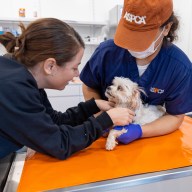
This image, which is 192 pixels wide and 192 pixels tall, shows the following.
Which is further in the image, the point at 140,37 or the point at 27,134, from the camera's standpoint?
the point at 140,37

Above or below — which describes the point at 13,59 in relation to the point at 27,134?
above

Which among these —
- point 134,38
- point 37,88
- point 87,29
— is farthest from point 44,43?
point 87,29

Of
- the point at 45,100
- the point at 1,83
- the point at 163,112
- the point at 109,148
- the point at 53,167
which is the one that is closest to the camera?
the point at 1,83

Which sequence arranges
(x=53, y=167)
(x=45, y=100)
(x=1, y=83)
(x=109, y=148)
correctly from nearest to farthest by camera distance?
(x=1, y=83) < (x=53, y=167) < (x=109, y=148) < (x=45, y=100)

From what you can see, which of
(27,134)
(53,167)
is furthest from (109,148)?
(27,134)

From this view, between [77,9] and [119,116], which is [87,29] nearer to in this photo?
[77,9]

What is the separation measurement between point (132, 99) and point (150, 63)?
194 mm

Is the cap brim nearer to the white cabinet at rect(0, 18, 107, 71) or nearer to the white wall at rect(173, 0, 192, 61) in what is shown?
the white cabinet at rect(0, 18, 107, 71)

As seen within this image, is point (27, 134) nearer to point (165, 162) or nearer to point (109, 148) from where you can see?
point (109, 148)

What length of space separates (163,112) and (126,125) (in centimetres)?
28

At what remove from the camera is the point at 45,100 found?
3.45ft

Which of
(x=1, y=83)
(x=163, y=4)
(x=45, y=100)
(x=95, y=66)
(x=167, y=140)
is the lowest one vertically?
(x=167, y=140)

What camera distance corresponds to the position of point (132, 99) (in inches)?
42.8

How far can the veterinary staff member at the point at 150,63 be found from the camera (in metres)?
0.83
